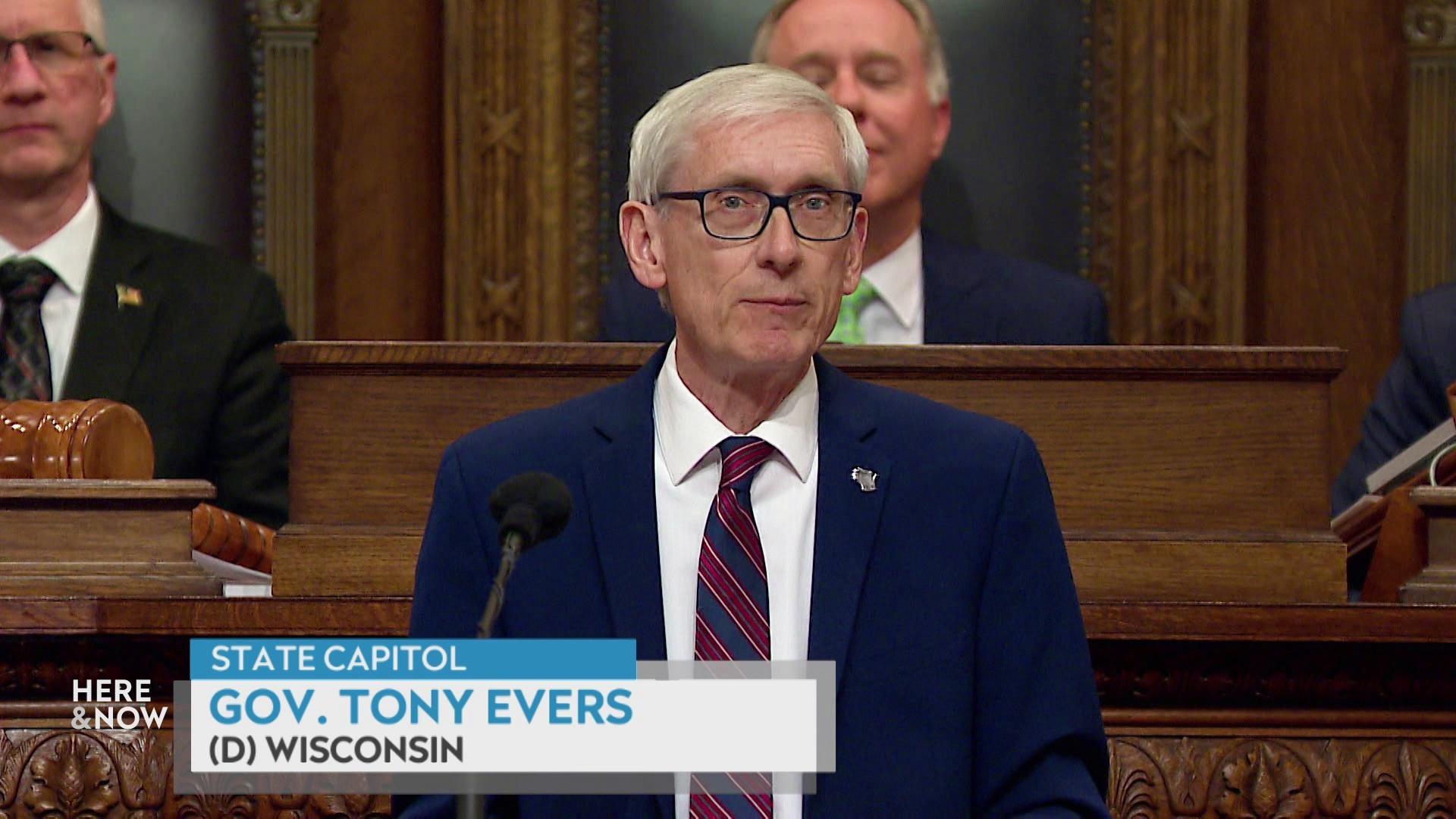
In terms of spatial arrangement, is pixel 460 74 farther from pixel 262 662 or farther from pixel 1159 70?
pixel 262 662

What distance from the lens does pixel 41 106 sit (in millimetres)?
3596

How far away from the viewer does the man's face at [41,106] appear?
3.58 m

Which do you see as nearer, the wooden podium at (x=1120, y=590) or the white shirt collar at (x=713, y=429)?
the white shirt collar at (x=713, y=429)

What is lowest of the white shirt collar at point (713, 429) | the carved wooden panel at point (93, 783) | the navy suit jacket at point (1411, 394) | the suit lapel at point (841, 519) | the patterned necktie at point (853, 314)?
the carved wooden panel at point (93, 783)

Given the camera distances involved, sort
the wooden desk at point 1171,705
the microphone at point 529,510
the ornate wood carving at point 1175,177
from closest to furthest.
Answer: the microphone at point 529,510 → the wooden desk at point 1171,705 → the ornate wood carving at point 1175,177

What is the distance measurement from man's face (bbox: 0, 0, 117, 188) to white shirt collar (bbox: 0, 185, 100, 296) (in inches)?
3.2

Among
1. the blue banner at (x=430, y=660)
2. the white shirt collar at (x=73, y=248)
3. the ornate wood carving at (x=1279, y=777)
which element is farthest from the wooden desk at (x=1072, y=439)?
the white shirt collar at (x=73, y=248)

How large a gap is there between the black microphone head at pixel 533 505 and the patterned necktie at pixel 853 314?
192cm

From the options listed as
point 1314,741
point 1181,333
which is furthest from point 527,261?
point 1314,741

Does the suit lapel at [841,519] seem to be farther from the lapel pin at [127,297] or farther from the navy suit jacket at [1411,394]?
the lapel pin at [127,297]

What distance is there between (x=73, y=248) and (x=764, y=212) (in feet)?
6.97

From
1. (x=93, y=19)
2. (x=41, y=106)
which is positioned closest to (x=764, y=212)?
(x=41, y=106)

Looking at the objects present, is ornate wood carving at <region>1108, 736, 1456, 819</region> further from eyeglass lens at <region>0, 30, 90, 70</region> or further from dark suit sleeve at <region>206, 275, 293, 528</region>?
eyeglass lens at <region>0, 30, 90, 70</region>

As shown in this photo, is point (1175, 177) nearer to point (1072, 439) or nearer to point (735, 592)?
point (1072, 439)
